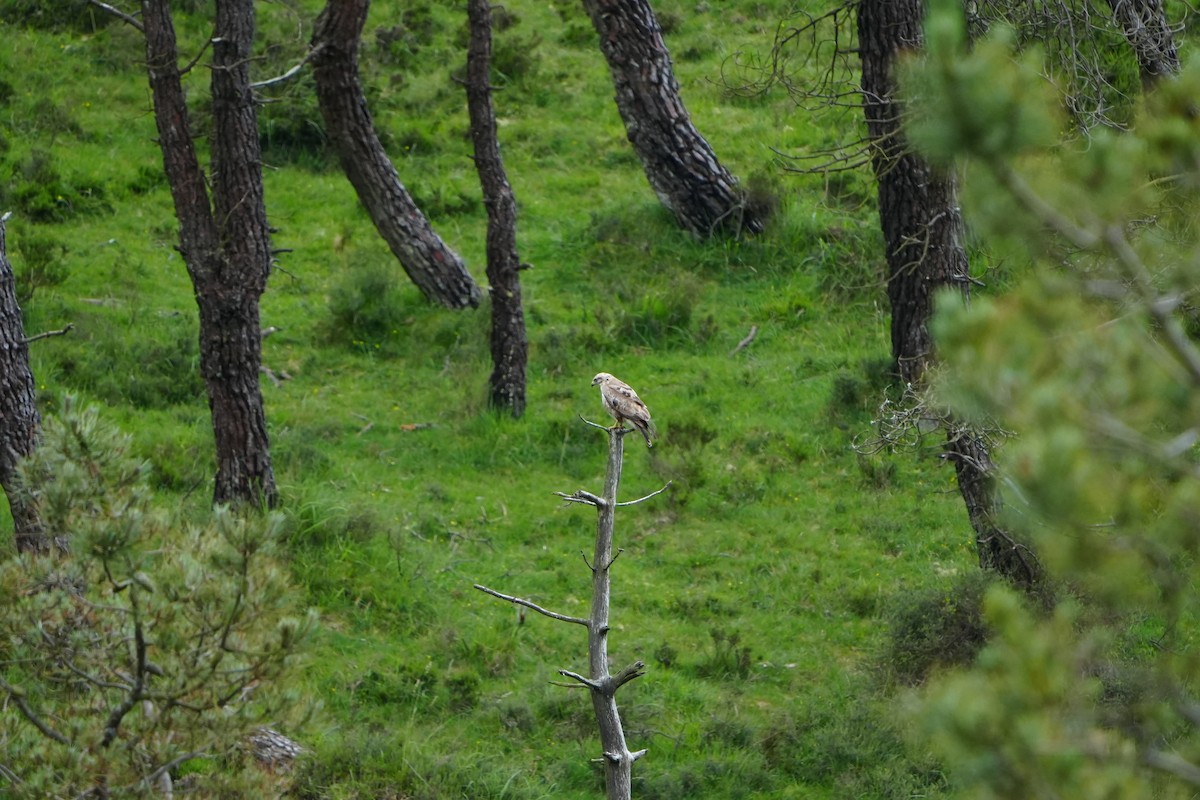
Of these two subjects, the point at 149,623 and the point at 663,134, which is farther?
the point at 663,134

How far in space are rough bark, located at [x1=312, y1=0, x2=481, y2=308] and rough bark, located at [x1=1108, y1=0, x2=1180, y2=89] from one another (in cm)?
767

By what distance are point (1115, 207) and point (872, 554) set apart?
25.9ft

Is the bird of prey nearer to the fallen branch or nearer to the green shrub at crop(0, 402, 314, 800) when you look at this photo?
the green shrub at crop(0, 402, 314, 800)

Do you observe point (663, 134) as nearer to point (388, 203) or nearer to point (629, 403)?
point (388, 203)

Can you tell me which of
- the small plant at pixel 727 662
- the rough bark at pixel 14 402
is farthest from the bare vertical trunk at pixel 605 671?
the rough bark at pixel 14 402

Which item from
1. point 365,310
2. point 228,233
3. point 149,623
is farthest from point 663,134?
point 149,623

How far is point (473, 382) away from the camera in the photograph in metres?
13.0

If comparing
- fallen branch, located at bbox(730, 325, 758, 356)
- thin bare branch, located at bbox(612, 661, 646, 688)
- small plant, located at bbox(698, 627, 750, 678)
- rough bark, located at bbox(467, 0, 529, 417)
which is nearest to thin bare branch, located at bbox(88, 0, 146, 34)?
→ rough bark, located at bbox(467, 0, 529, 417)

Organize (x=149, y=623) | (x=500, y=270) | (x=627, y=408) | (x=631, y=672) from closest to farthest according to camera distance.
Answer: (x=149, y=623)
(x=631, y=672)
(x=627, y=408)
(x=500, y=270)

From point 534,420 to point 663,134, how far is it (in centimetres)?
481

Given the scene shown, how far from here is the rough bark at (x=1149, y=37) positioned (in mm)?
8828

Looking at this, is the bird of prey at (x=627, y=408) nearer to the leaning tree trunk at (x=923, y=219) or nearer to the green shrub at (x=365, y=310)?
the leaning tree trunk at (x=923, y=219)

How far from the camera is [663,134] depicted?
51.7 ft

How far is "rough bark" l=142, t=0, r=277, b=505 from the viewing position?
952cm
